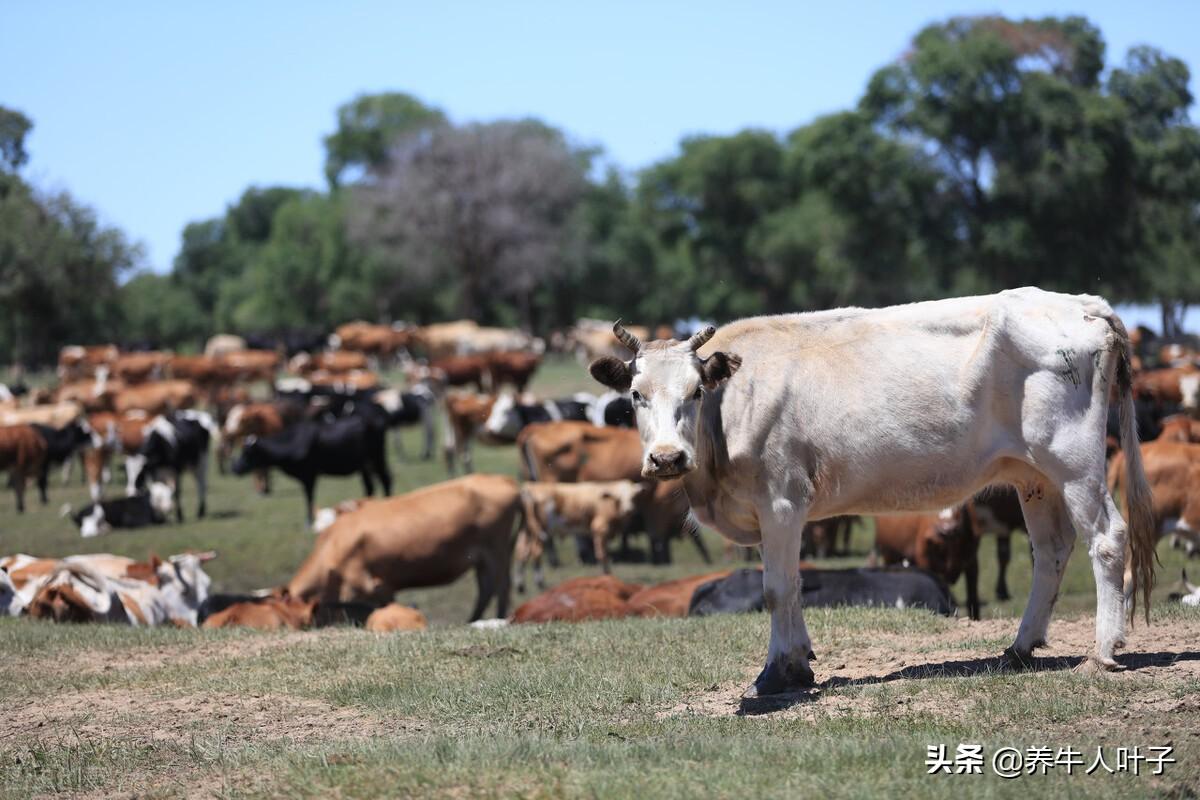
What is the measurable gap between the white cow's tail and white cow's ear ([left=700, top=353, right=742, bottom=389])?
7.13 ft

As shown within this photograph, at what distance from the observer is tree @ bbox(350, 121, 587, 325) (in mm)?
68562

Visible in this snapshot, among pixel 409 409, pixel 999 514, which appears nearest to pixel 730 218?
pixel 409 409

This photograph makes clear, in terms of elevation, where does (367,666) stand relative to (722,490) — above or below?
below

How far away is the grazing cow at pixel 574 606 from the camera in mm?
13008

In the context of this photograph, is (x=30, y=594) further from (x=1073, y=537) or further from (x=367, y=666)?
(x=1073, y=537)

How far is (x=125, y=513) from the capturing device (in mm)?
24406

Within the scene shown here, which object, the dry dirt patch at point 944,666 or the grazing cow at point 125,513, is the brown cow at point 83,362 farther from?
the dry dirt patch at point 944,666

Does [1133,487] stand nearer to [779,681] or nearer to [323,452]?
[779,681]

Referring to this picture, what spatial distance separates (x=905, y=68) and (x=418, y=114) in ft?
188

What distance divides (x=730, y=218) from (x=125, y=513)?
57.6m

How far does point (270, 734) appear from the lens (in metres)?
7.80

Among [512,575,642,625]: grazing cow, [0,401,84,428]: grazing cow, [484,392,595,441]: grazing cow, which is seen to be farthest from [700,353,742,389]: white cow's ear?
[0,401,84,428]: grazing cow

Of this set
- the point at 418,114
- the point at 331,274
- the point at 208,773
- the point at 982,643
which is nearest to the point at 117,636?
the point at 208,773

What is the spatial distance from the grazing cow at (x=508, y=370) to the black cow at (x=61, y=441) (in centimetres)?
1381
